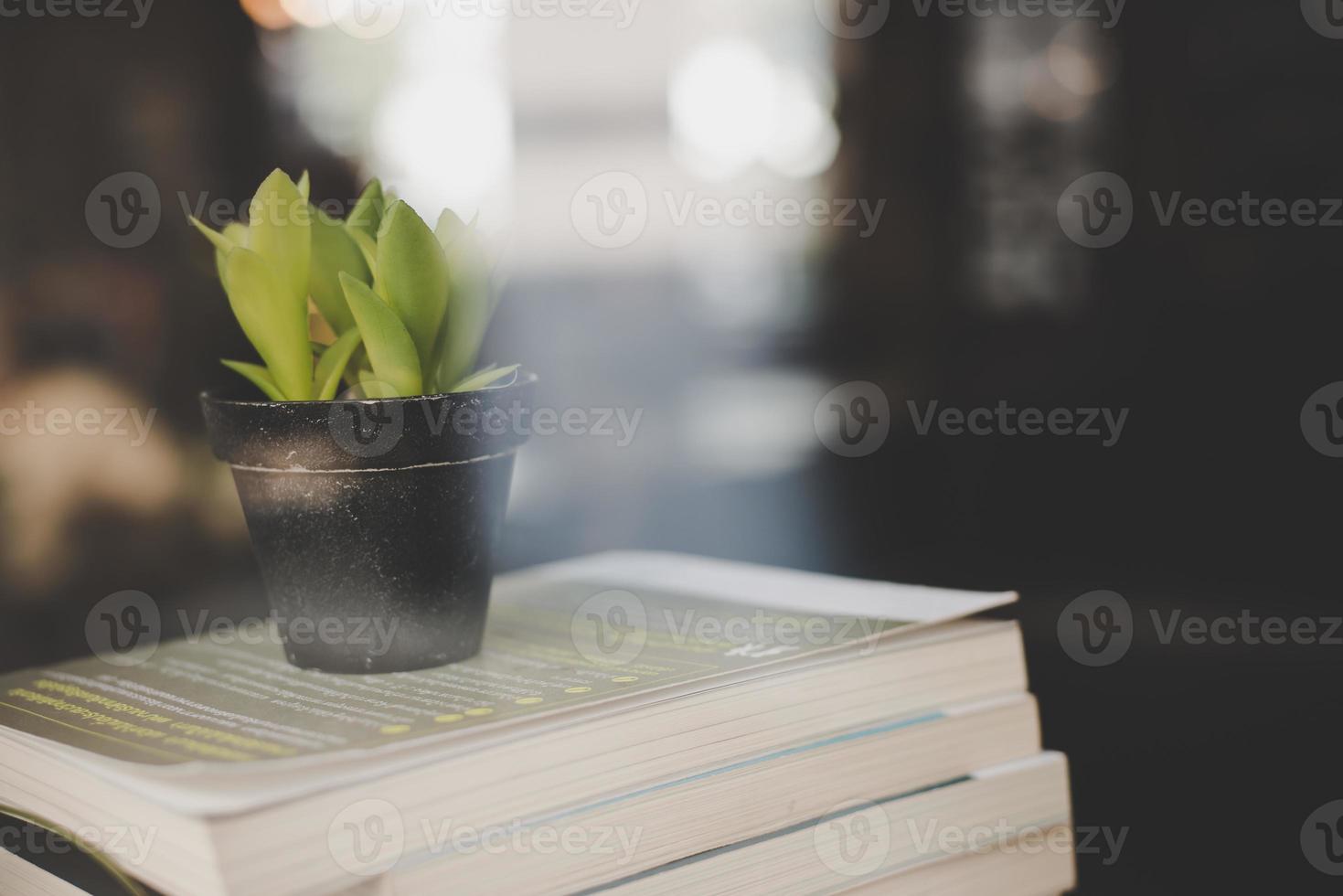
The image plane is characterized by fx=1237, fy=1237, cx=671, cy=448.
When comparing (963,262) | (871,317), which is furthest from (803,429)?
(963,262)

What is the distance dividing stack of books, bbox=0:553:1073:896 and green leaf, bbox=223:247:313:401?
0.11 m

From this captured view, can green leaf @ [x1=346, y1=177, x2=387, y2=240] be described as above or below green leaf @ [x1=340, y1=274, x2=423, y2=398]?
above

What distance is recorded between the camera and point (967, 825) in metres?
0.49

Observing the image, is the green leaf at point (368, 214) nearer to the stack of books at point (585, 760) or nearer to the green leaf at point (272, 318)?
the green leaf at point (272, 318)

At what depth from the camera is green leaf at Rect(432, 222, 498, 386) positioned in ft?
1.65

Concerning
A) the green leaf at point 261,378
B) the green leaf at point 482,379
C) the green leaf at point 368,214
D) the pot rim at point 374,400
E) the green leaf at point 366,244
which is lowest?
the pot rim at point 374,400

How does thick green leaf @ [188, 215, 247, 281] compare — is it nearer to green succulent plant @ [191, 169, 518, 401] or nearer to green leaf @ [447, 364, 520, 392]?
green succulent plant @ [191, 169, 518, 401]

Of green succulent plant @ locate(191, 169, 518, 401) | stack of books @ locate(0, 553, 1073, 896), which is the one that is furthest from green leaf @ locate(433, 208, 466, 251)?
stack of books @ locate(0, 553, 1073, 896)

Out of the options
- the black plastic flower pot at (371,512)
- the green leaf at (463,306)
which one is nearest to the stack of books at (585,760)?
the black plastic flower pot at (371,512)

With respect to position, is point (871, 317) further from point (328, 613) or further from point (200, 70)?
point (328, 613)

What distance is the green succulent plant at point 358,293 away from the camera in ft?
1.54

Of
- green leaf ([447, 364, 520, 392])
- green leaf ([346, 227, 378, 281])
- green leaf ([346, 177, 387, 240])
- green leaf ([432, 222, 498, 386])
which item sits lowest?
green leaf ([447, 364, 520, 392])

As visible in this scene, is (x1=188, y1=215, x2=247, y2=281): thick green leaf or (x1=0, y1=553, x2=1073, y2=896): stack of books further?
(x1=188, y1=215, x2=247, y2=281): thick green leaf

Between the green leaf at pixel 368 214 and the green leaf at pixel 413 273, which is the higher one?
the green leaf at pixel 368 214
